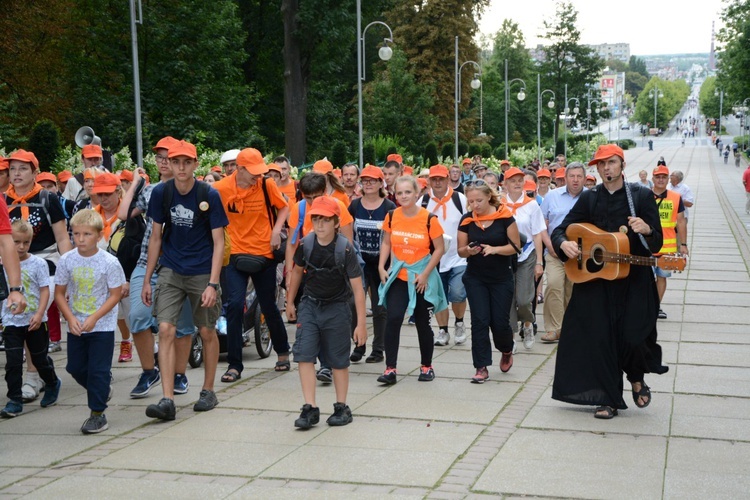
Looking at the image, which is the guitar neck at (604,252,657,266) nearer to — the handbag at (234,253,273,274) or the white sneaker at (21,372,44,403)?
the handbag at (234,253,273,274)

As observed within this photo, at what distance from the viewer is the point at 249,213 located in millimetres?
9070

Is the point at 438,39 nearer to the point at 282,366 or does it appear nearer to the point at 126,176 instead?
the point at 126,176

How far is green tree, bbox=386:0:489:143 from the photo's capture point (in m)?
67.6

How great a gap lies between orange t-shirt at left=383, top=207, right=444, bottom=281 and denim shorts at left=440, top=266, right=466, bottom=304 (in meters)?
2.04

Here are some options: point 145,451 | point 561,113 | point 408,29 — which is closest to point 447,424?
point 145,451

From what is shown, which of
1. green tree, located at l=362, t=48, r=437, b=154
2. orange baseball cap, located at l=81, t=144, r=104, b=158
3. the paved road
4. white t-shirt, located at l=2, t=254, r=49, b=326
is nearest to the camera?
the paved road

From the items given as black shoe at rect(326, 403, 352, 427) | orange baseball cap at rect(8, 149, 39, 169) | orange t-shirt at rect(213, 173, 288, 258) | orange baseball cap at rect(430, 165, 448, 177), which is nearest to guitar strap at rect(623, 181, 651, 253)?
black shoe at rect(326, 403, 352, 427)

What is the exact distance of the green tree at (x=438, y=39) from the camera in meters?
67.6

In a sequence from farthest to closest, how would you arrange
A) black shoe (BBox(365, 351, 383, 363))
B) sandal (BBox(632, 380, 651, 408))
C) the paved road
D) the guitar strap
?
black shoe (BBox(365, 351, 383, 363)) < sandal (BBox(632, 380, 651, 408)) < the guitar strap < the paved road

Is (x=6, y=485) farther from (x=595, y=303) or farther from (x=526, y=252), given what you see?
(x=526, y=252)

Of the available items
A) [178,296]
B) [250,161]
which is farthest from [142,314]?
[250,161]

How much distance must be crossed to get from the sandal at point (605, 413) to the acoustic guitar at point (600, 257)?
3.02ft

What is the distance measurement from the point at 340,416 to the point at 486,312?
2150mm

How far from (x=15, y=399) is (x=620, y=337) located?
4.44 m
